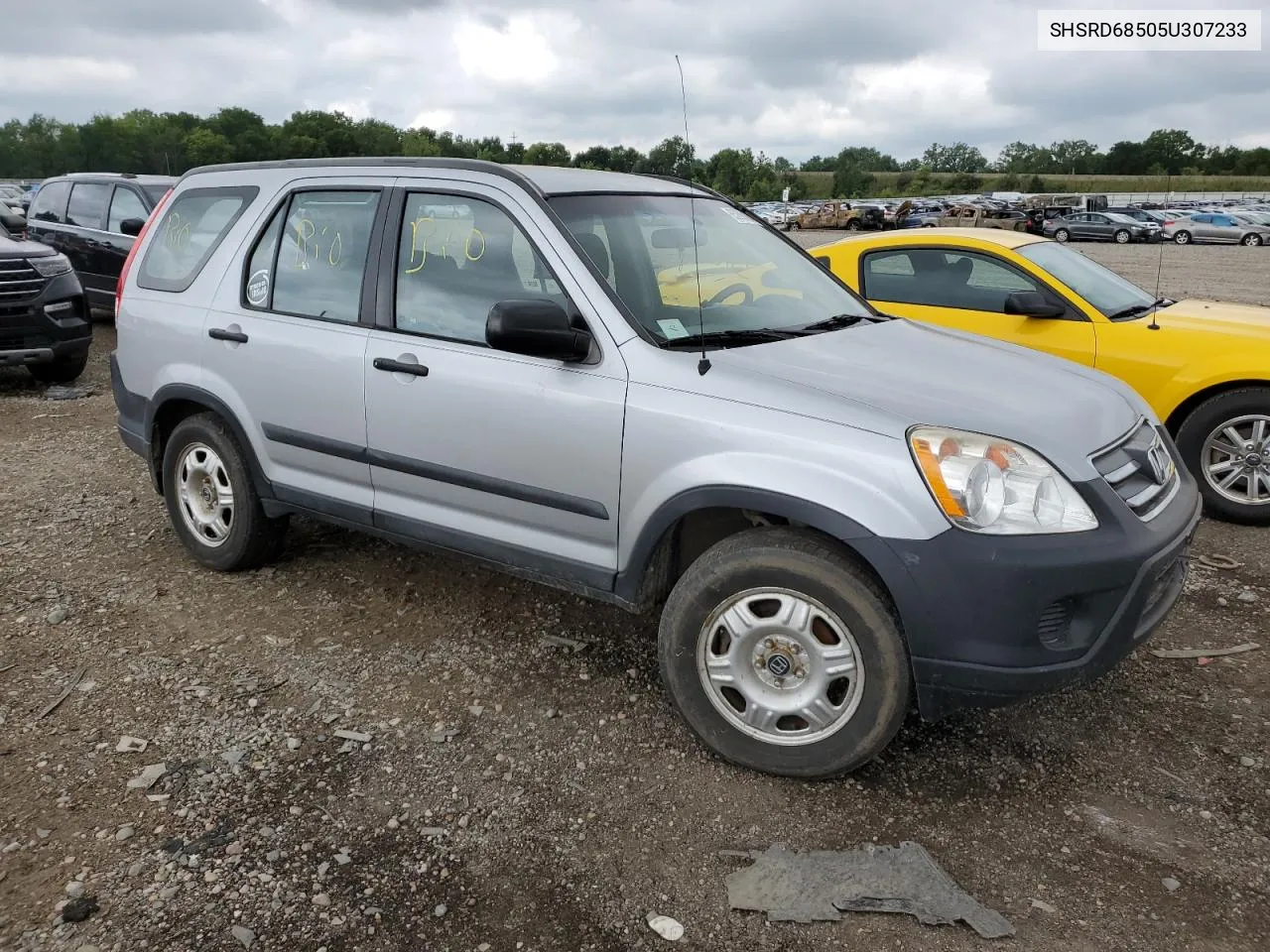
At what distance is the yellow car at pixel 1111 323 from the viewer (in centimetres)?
541

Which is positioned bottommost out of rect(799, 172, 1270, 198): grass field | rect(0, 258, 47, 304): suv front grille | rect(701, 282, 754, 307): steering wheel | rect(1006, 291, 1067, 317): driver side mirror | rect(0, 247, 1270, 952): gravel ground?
rect(0, 247, 1270, 952): gravel ground

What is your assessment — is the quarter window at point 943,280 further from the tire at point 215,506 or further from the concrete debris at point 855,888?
the concrete debris at point 855,888

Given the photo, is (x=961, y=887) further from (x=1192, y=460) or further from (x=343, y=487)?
(x=1192, y=460)

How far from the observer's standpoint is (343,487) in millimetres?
3959

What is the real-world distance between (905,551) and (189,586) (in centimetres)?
339

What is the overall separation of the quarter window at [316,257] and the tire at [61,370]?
6.08 meters

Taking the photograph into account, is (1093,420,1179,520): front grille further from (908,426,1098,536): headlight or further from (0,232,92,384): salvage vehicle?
(0,232,92,384): salvage vehicle

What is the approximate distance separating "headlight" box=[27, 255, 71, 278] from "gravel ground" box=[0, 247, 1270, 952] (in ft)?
17.3

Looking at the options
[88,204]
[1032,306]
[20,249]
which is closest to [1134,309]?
[1032,306]

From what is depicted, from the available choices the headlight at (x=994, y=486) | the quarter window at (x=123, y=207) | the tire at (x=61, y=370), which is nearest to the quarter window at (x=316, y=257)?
the headlight at (x=994, y=486)

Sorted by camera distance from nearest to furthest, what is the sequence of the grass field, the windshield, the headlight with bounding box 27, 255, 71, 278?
the windshield, the headlight with bounding box 27, 255, 71, 278, the grass field

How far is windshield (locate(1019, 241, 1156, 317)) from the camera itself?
5961 millimetres

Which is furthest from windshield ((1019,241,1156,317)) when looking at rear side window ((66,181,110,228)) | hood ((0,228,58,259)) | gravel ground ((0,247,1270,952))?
rear side window ((66,181,110,228))

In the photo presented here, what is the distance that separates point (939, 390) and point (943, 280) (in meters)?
3.57
